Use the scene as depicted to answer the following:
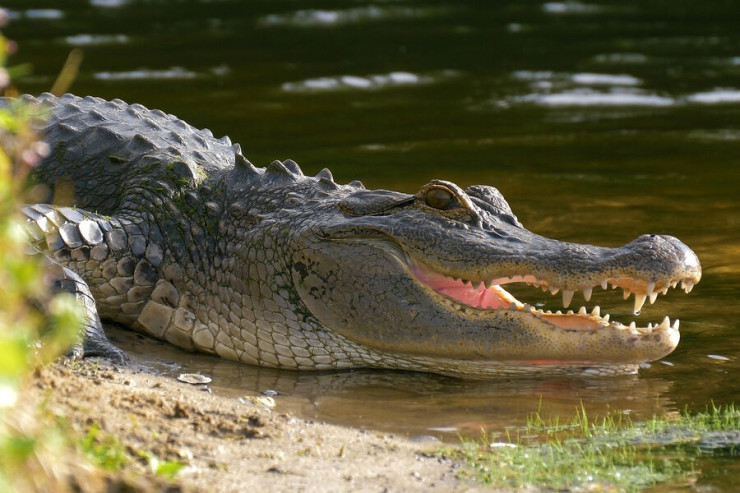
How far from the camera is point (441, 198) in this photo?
16.4ft

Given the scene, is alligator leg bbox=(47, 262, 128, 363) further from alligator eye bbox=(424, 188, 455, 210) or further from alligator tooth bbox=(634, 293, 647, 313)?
alligator tooth bbox=(634, 293, 647, 313)

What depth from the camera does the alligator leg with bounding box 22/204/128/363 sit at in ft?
15.8

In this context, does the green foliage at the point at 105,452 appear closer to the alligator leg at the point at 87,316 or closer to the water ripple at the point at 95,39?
the alligator leg at the point at 87,316

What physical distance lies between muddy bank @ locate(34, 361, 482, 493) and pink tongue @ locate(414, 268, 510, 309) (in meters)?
0.97

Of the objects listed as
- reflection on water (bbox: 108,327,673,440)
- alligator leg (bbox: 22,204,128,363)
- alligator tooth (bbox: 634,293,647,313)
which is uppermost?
alligator tooth (bbox: 634,293,647,313)

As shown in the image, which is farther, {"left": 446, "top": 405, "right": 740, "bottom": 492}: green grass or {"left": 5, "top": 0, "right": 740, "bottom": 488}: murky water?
{"left": 5, "top": 0, "right": 740, "bottom": 488}: murky water

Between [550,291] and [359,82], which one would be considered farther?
[359,82]

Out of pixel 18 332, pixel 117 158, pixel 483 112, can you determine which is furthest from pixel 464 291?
pixel 483 112

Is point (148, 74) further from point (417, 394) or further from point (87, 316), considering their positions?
point (417, 394)

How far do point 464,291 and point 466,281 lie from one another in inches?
9.0

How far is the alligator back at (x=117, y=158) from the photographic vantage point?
574 centimetres

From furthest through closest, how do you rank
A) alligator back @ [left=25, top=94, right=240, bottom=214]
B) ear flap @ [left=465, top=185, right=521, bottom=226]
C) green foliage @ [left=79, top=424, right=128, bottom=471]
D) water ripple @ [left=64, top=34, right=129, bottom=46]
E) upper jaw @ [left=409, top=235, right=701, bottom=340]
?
water ripple @ [left=64, top=34, right=129, bottom=46] → alligator back @ [left=25, top=94, right=240, bottom=214] → ear flap @ [left=465, top=185, right=521, bottom=226] → upper jaw @ [left=409, top=235, right=701, bottom=340] → green foliage @ [left=79, top=424, right=128, bottom=471]

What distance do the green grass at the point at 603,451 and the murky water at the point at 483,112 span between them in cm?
24

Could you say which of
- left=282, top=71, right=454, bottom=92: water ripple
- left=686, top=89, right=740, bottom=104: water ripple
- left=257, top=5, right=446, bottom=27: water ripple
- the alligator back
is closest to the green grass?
the alligator back
